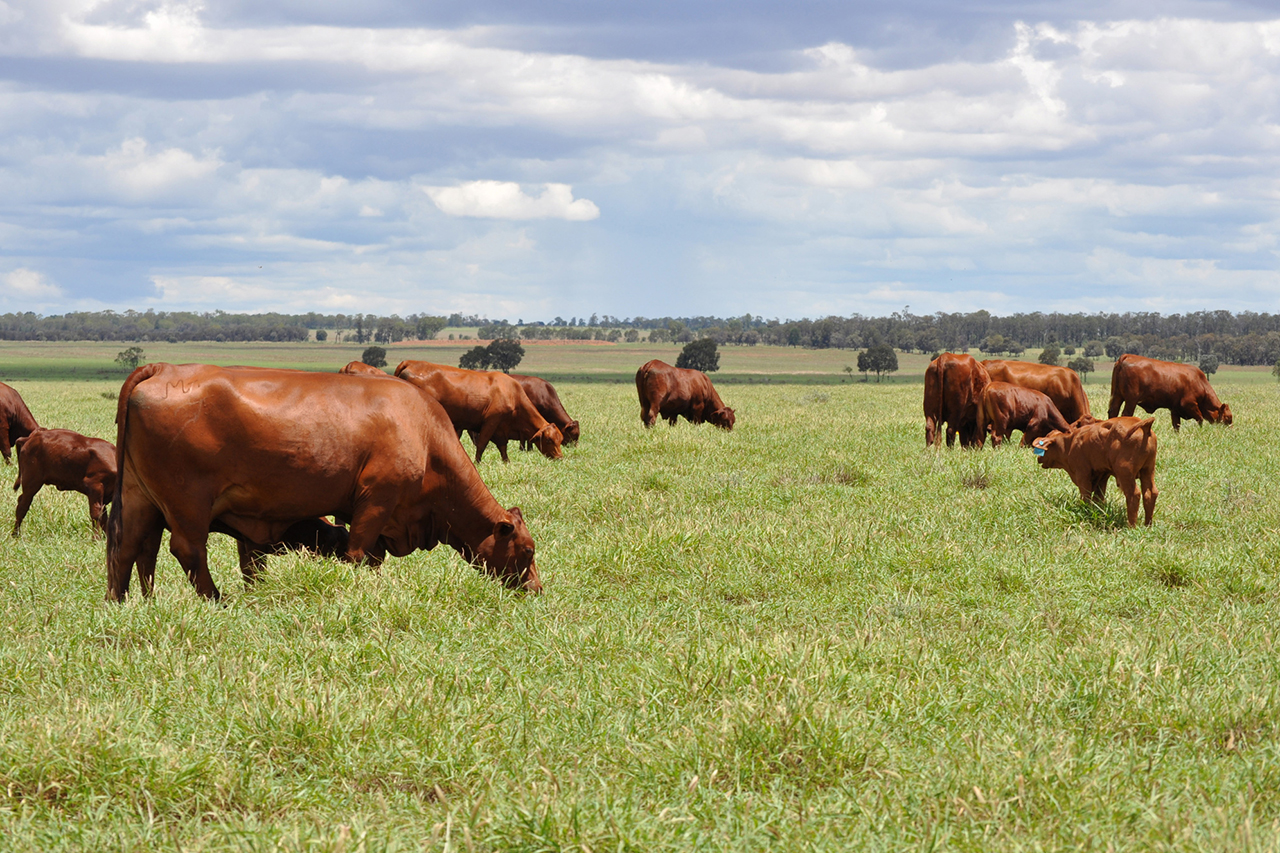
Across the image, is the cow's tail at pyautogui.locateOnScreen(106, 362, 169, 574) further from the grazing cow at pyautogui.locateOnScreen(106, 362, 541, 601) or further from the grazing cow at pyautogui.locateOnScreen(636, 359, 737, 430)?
the grazing cow at pyautogui.locateOnScreen(636, 359, 737, 430)

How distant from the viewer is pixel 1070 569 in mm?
8391

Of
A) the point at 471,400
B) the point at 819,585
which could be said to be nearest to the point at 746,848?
the point at 819,585

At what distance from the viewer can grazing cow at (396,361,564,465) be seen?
18.7 m

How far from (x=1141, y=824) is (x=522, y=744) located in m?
2.56

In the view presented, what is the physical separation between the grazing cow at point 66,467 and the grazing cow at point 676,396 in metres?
14.5

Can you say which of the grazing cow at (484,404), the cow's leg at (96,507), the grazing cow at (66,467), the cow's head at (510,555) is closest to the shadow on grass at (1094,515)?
the cow's head at (510,555)

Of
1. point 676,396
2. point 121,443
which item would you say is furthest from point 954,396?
point 121,443

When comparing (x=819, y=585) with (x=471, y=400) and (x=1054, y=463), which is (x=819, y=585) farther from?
(x=471, y=400)

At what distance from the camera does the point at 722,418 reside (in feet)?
79.7

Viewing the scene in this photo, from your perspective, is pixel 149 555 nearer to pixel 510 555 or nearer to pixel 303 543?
pixel 303 543

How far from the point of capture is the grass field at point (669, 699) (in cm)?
382

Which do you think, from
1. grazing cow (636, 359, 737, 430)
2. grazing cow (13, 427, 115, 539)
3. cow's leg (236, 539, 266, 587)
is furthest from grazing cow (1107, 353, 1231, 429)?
grazing cow (13, 427, 115, 539)

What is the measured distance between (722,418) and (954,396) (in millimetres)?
6890

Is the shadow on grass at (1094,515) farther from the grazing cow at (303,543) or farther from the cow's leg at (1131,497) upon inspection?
the grazing cow at (303,543)
